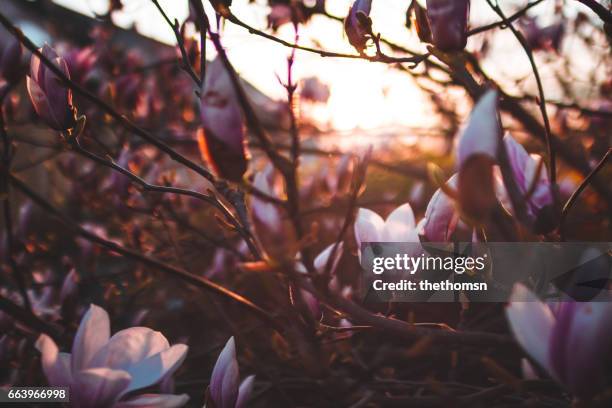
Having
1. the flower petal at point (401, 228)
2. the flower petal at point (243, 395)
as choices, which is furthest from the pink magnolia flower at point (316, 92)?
the flower petal at point (243, 395)

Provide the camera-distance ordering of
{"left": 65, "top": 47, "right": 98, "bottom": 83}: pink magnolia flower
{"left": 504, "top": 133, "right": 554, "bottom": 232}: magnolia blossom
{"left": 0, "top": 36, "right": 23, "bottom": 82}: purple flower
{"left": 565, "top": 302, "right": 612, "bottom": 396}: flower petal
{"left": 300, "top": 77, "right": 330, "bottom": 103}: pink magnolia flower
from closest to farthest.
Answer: {"left": 565, "top": 302, "right": 612, "bottom": 396}: flower petal, {"left": 504, "top": 133, "right": 554, "bottom": 232}: magnolia blossom, {"left": 0, "top": 36, "right": 23, "bottom": 82}: purple flower, {"left": 65, "top": 47, "right": 98, "bottom": 83}: pink magnolia flower, {"left": 300, "top": 77, "right": 330, "bottom": 103}: pink magnolia flower

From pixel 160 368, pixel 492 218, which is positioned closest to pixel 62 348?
pixel 160 368

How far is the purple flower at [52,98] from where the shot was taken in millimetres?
636

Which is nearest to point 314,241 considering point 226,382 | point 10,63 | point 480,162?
point 480,162

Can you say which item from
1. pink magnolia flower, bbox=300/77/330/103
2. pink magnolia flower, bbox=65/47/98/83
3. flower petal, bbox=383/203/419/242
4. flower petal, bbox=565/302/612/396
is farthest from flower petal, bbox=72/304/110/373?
pink magnolia flower, bbox=300/77/330/103

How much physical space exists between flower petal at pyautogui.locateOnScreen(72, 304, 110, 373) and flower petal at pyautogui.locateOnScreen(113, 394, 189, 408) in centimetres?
7

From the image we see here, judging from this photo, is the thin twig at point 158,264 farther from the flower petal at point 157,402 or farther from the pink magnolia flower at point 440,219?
the pink magnolia flower at point 440,219

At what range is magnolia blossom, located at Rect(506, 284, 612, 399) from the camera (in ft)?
1.26

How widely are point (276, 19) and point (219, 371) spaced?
730 mm

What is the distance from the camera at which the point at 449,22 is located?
57 centimetres

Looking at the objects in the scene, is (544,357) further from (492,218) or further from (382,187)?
(382,187)

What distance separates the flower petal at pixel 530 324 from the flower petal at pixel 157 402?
0.35m

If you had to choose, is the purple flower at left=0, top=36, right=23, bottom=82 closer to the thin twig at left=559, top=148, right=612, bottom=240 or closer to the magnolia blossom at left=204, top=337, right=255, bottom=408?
the magnolia blossom at left=204, top=337, right=255, bottom=408

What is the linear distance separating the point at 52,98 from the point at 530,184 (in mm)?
592
